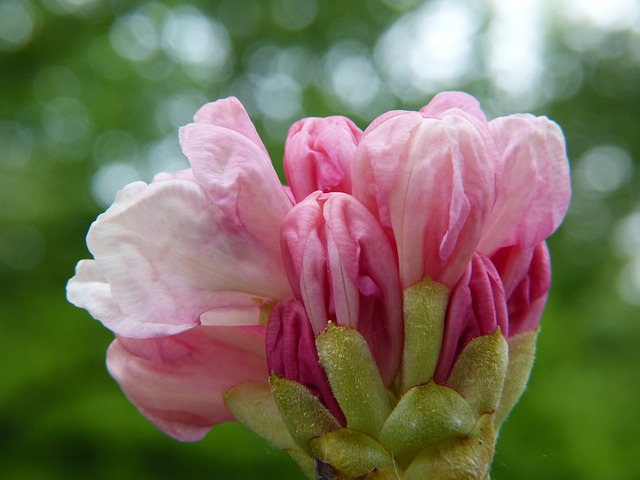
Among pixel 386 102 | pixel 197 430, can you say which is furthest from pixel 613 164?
pixel 197 430

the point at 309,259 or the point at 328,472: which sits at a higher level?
the point at 309,259

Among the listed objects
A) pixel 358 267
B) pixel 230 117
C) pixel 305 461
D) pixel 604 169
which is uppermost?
pixel 230 117

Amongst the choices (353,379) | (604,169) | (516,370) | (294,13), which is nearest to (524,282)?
(516,370)

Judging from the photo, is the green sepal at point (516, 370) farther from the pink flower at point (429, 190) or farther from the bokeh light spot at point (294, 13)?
the bokeh light spot at point (294, 13)

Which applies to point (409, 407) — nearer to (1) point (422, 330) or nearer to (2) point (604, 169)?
(1) point (422, 330)

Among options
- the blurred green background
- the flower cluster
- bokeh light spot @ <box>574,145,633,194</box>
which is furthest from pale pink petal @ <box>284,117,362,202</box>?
bokeh light spot @ <box>574,145,633,194</box>

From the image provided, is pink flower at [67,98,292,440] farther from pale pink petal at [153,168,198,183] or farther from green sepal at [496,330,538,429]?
green sepal at [496,330,538,429]

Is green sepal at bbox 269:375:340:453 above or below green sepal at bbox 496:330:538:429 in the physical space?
above
